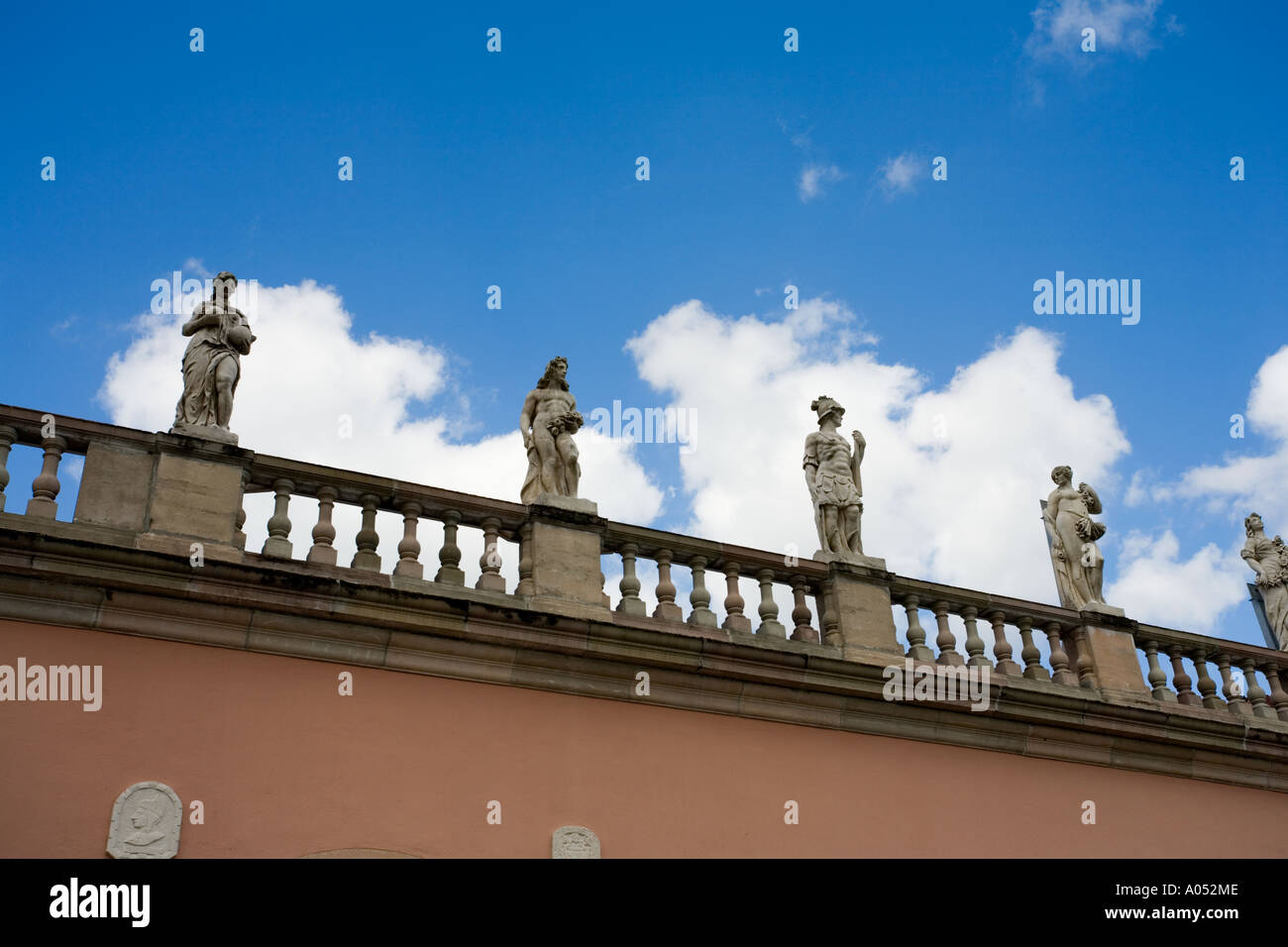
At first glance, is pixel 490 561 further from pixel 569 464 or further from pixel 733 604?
pixel 733 604

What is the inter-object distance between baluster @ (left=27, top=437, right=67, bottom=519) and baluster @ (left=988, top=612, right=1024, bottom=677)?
25.1ft

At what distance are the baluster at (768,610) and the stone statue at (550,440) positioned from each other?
1.73 metres

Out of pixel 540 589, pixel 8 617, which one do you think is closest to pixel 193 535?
pixel 8 617

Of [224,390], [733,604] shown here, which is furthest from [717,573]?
[224,390]

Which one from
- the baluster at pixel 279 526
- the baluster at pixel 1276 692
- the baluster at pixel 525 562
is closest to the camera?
the baluster at pixel 279 526

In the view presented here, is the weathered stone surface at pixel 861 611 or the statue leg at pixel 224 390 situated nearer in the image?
the statue leg at pixel 224 390

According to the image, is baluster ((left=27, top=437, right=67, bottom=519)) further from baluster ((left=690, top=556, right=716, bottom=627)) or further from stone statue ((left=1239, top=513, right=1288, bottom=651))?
stone statue ((left=1239, top=513, right=1288, bottom=651))

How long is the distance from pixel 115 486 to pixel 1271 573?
1142 cm

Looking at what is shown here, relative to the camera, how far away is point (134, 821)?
7.86 meters

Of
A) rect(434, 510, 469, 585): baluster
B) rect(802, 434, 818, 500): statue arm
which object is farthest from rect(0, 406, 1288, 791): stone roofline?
rect(802, 434, 818, 500): statue arm

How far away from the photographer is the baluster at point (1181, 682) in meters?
12.0

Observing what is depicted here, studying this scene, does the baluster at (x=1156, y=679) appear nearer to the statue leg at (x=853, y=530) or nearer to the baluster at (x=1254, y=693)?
the baluster at (x=1254, y=693)
